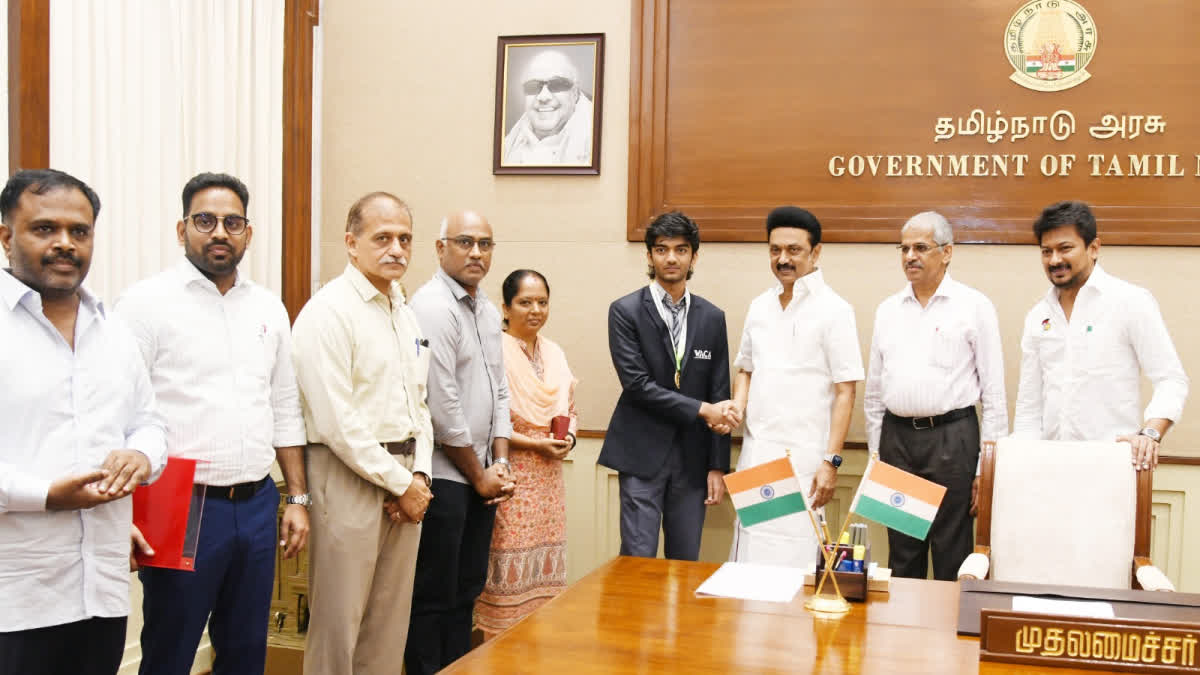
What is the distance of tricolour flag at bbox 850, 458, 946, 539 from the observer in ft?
7.63

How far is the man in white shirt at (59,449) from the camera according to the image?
6.54ft

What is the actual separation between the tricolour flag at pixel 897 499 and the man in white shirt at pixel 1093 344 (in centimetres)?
123

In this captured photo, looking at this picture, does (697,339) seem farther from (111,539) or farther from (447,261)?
(111,539)

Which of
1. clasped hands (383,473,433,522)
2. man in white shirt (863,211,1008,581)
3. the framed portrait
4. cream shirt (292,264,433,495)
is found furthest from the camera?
the framed portrait

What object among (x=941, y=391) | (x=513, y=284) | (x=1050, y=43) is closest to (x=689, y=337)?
(x=513, y=284)

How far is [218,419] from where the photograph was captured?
2549mm

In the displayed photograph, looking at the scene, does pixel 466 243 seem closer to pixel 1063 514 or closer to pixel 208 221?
pixel 208 221

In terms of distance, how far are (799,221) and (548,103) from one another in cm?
133

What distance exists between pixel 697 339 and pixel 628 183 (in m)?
0.89

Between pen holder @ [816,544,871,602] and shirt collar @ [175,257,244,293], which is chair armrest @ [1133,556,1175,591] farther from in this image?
shirt collar @ [175,257,244,293]

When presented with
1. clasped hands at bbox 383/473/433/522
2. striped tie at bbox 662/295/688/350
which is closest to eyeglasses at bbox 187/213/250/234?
clasped hands at bbox 383/473/433/522

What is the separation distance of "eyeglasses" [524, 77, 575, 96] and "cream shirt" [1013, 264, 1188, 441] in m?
2.17

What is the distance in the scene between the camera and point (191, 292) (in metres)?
2.58


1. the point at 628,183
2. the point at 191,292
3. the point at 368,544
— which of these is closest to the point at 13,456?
the point at 191,292
